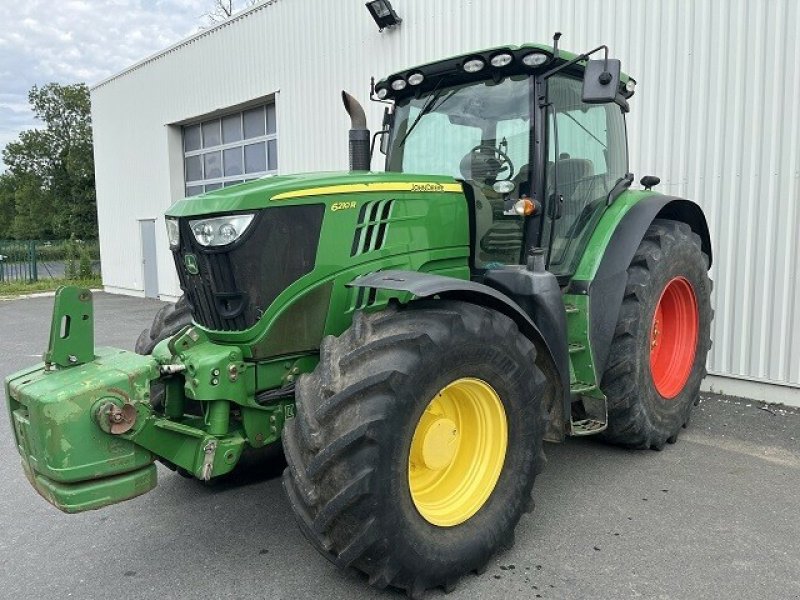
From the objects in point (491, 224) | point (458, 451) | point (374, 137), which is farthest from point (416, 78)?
point (458, 451)

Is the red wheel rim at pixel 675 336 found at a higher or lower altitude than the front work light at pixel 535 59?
lower

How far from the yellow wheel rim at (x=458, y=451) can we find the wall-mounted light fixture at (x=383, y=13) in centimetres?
686

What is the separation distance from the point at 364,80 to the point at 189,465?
7.52 m

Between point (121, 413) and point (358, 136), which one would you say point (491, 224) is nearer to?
point (358, 136)

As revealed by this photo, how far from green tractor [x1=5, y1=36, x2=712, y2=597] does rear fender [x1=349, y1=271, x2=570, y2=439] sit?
1 centimetres

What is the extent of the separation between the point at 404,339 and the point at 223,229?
962mm

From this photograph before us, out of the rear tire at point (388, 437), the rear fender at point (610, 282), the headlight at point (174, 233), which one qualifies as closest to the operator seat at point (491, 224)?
the rear fender at point (610, 282)

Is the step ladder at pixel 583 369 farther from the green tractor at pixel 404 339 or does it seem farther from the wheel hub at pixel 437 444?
the wheel hub at pixel 437 444

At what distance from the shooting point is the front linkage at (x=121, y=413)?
2.56 meters

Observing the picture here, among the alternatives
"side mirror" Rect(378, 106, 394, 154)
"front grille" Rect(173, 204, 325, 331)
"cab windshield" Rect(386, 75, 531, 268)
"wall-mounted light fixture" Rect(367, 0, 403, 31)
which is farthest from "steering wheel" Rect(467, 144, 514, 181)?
"wall-mounted light fixture" Rect(367, 0, 403, 31)

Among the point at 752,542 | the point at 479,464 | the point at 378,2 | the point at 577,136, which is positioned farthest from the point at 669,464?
the point at 378,2

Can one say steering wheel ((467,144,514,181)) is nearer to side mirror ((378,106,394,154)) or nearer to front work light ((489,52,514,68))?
front work light ((489,52,514,68))

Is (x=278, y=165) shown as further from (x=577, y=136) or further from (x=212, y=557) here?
(x=212, y=557)

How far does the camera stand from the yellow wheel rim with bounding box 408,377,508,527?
114 inches
